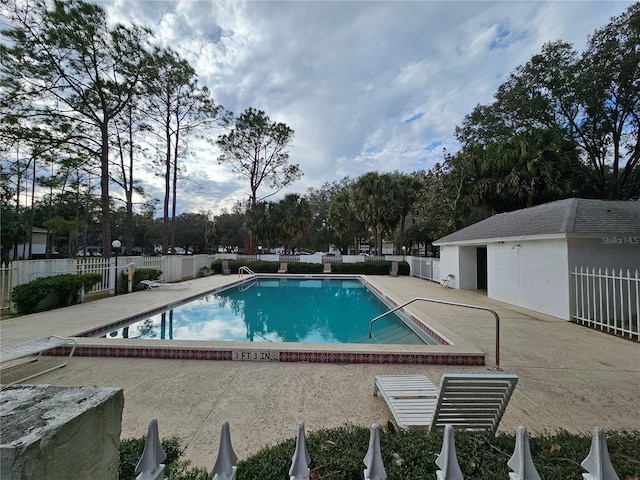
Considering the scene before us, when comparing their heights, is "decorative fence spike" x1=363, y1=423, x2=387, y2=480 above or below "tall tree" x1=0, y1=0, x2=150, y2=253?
below

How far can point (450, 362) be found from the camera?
4738 millimetres

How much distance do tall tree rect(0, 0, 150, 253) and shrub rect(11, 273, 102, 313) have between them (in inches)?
210

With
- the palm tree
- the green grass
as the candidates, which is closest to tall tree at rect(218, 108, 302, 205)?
the palm tree

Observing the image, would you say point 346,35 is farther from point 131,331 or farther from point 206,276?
point 206,276

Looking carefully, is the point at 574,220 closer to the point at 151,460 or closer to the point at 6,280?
the point at 151,460

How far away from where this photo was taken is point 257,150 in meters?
27.5

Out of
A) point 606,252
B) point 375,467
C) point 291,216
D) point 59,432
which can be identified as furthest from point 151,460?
point 291,216

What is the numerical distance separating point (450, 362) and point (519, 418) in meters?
1.63

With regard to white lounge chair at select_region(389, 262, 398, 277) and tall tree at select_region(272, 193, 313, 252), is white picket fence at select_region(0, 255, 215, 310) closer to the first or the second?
tall tree at select_region(272, 193, 313, 252)

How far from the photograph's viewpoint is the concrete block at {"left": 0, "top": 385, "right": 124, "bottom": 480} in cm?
90

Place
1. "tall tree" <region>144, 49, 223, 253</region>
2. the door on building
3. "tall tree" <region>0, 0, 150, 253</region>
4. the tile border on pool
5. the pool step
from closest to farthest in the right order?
the tile border on pool → the pool step → "tall tree" <region>0, 0, 150, 253</region> → the door on building → "tall tree" <region>144, 49, 223, 253</region>

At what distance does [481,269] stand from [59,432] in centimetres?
1568

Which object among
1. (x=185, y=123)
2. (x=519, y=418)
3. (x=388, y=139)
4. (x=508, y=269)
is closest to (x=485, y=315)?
(x=508, y=269)

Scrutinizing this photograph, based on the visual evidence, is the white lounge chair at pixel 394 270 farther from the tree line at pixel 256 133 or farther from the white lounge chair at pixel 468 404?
the white lounge chair at pixel 468 404
